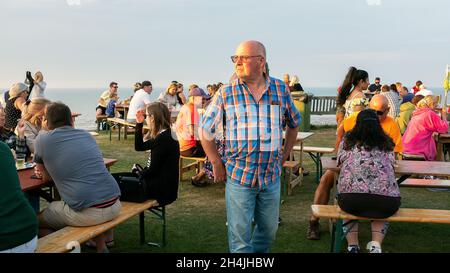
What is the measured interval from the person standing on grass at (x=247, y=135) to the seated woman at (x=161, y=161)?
1.23 meters

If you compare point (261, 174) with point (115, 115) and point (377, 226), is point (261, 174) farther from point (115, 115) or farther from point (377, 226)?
point (115, 115)

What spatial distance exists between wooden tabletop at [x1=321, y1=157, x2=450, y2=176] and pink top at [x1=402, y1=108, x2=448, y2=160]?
1851 mm

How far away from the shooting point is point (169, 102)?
41.3 feet

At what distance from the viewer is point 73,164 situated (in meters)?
3.42

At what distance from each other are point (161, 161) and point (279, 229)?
162 centimetres

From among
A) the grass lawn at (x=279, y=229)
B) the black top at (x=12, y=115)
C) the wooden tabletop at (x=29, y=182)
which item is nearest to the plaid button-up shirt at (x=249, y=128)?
the wooden tabletop at (x=29, y=182)

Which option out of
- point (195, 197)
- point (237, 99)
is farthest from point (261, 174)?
point (195, 197)

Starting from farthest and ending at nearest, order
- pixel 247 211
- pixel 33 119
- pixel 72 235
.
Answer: pixel 33 119
pixel 72 235
pixel 247 211

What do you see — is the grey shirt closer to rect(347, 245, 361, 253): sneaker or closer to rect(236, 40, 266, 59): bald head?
rect(236, 40, 266, 59): bald head

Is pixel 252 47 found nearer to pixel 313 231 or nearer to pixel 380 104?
pixel 380 104

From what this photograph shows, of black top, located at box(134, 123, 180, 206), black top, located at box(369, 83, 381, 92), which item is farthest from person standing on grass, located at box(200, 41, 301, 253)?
black top, located at box(369, 83, 381, 92)

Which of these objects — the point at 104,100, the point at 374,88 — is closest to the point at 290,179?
the point at 104,100

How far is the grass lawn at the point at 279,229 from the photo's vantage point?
4500 millimetres
